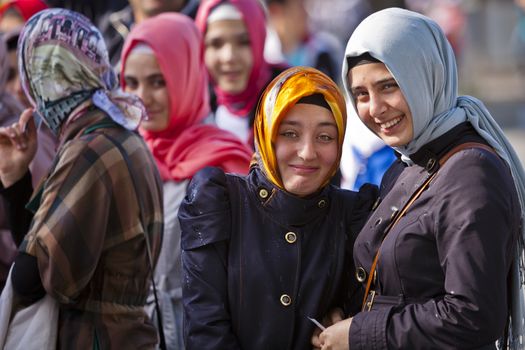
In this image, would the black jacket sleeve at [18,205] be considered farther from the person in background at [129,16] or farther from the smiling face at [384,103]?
the person in background at [129,16]

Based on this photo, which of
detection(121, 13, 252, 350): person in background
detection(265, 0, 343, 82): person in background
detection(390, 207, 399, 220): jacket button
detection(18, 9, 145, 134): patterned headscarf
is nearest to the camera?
detection(390, 207, 399, 220): jacket button

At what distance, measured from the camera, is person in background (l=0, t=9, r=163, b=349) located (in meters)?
3.93

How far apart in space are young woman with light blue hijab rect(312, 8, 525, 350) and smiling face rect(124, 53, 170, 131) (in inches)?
77.7

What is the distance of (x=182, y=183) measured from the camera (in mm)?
5227

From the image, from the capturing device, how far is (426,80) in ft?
11.0

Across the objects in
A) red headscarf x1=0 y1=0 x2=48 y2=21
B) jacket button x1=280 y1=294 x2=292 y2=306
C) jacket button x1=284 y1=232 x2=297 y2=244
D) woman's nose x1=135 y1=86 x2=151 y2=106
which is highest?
red headscarf x1=0 y1=0 x2=48 y2=21

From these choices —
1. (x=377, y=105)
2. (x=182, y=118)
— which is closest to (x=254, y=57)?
(x=182, y=118)

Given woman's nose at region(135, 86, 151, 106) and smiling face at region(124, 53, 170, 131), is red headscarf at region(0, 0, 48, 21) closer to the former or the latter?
smiling face at region(124, 53, 170, 131)

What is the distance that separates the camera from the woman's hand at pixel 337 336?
3324 millimetres

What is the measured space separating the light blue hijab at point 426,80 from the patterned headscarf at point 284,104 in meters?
0.21

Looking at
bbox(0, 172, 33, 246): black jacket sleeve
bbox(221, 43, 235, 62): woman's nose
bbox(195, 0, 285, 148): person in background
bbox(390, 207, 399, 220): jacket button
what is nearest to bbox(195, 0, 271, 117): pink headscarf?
bbox(195, 0, 285, 148): person in background

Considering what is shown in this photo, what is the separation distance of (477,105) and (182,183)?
2.12 m

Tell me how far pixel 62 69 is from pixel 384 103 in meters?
1.48

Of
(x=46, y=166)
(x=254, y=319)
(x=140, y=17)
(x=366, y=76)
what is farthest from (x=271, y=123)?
(x=140, y=17)
